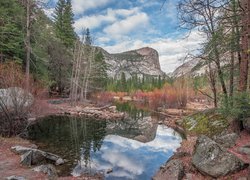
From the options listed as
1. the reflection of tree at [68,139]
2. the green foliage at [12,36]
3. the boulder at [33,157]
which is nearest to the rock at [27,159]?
the boulder at [33,157]

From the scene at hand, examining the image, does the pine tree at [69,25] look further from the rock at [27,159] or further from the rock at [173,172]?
the rock at [173,172]

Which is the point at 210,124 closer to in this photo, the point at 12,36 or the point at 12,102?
the point at 12,102

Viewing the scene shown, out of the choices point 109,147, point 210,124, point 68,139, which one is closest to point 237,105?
point 210,124

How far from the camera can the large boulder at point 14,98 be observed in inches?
420

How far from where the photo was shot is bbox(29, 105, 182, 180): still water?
9.12 metres

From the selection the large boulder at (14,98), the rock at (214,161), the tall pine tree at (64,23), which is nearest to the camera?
the rock at (214,161)

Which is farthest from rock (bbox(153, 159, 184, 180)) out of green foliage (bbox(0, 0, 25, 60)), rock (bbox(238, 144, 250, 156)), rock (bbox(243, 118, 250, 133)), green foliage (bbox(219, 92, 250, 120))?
green foliage (bbox(0, 0, 25, 60))

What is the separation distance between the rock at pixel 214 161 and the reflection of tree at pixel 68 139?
15.3ft

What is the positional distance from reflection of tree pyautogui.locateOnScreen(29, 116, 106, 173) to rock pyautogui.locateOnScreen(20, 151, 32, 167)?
1702 millimetres

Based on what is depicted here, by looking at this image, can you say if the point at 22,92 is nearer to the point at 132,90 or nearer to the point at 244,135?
the point at 244,135

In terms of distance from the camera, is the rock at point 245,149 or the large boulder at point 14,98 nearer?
the rock at point 245,149

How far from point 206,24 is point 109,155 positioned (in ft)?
27.4

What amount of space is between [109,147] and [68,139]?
8.05 feet

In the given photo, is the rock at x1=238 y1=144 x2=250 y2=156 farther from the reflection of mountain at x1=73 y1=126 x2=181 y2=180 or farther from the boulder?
the boulder
